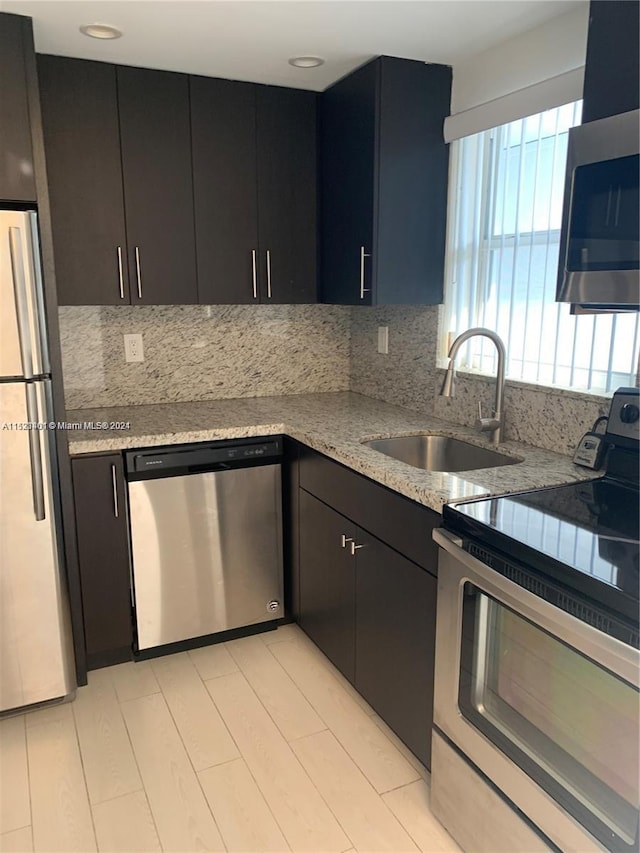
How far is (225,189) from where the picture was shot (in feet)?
8.57

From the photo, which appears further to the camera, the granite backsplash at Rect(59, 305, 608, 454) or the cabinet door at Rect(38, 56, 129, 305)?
the granite backsplash at Rect(59, 305, 608, 454)

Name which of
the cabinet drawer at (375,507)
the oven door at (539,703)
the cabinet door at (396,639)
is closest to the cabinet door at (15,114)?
the cabinet drawer at (375,507)

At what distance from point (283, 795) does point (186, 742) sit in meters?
0.39

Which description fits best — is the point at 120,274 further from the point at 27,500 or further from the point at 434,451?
the point at 434,451

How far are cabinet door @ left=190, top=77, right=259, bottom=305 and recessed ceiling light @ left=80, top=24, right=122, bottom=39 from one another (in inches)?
17.4

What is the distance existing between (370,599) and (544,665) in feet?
2.50

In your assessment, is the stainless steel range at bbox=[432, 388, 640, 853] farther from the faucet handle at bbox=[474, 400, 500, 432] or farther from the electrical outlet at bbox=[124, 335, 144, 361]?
the electrical outlet at bbox=[124, 335, 144, 361]

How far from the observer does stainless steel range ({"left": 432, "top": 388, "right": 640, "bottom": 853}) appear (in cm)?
122

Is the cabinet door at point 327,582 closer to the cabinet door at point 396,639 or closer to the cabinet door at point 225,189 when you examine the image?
the cabinet door at point 396,639

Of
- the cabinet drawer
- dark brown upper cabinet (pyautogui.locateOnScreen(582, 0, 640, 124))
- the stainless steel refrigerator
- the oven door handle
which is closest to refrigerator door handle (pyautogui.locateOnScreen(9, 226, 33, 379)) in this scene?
the stainless steel refrigerator

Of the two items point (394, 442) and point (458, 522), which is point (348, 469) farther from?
point (458, 522)

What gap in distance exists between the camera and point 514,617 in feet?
4.82

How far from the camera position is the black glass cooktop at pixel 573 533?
1.22m

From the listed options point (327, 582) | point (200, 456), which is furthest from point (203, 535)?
point (327, 582)
